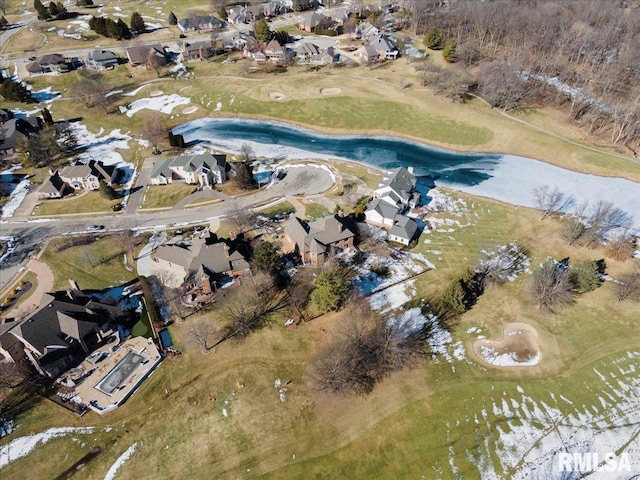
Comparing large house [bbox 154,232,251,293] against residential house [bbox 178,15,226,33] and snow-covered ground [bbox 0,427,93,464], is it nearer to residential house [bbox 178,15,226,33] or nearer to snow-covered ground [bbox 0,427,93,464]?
snow-covered ground [bbox 0,427,93,464]

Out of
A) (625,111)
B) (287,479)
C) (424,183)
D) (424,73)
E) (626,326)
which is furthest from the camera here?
(424,73)

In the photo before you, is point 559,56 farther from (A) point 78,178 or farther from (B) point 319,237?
(A) point 78,178

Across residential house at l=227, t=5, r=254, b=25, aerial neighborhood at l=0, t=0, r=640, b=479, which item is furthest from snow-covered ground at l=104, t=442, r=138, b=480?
residential house at l=227, t=5, r=254, b=25

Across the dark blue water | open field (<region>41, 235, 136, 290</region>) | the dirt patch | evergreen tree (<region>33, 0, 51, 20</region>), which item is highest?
evergreen tree (<region>33, 0, 51, 20</region>)

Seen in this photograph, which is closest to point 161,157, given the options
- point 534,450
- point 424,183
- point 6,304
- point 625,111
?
point 6,304

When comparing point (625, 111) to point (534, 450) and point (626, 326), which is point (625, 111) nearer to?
point (626, 326)

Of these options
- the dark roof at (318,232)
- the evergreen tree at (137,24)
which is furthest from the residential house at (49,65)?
the dark roof at (318,232)
